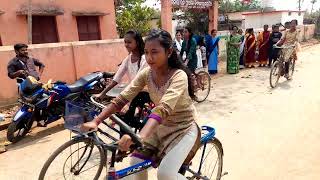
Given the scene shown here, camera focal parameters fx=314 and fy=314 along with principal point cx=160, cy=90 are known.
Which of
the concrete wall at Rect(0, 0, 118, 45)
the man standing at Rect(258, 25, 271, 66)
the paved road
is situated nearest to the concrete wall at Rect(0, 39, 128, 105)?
the paved road

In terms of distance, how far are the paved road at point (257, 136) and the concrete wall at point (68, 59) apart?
1.69 metres

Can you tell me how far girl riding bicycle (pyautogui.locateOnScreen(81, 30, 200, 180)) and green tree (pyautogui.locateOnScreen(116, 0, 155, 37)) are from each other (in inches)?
648

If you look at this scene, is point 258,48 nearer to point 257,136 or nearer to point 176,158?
point 257,136

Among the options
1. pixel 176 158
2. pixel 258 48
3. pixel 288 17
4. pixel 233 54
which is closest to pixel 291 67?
pixel 233 54

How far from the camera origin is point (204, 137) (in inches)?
108

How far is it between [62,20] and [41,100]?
8.27 metres

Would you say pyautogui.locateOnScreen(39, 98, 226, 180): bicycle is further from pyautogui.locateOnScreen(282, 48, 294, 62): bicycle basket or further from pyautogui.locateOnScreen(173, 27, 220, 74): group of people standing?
pyautogui.locateOnScreen(282, 48, 294, 62): bicycle basket

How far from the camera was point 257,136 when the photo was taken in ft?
15.8

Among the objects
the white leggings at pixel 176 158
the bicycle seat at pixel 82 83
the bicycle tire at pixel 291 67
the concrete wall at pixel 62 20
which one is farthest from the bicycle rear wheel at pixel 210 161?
the concrete wall at pixel 62 20

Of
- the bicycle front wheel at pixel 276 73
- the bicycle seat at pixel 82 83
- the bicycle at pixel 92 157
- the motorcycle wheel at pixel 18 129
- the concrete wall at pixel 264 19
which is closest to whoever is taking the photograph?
the bicycle at pixel 92 157

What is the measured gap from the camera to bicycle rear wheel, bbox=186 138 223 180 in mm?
2887

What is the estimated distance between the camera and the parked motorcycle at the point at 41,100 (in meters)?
5.08

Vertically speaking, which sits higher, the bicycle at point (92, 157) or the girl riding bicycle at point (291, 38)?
the girl riding bicycle at point (291, 38)

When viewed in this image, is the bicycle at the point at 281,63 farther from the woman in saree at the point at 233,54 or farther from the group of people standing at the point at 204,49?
the woman in saree at the point at 233,54
